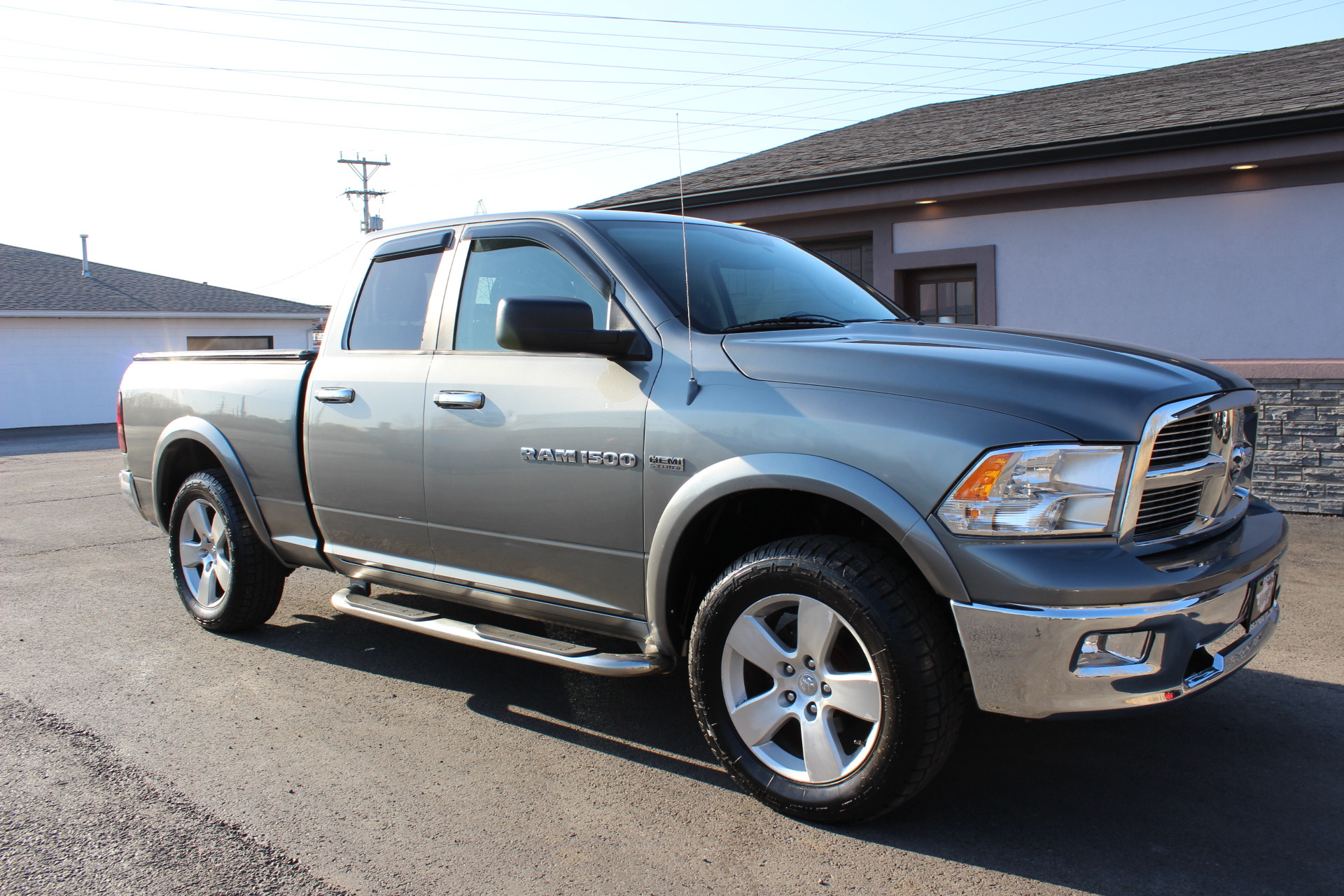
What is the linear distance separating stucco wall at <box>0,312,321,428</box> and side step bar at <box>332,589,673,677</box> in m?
25.5

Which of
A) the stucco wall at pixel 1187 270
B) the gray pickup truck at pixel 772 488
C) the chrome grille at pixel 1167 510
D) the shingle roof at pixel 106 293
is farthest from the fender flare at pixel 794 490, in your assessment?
the shingle roof at pixel 106 293

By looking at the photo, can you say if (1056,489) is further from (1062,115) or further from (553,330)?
(1062,115)

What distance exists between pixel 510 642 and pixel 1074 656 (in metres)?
2.00

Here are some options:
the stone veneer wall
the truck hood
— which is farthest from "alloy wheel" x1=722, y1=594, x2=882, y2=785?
the stone veneer wall

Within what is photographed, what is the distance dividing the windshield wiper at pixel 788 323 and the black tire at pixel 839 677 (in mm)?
832

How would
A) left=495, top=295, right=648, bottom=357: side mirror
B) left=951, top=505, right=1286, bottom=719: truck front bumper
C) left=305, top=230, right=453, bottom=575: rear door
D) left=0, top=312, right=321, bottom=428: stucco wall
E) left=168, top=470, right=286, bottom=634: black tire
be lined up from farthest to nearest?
1. left=0, top=312, right=321, bottom=428: stucco wall
2. left=168, top=470, right=286, bottom=634: black tire
3. left=305, top=230, right=453, bottom=575: rear door
4. left=495, top=295, right=648, bottom=357: side mirror
5. left=951, top=505, right=1286, bottom=719: truck front bumper

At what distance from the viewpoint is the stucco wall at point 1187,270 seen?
28.3ft

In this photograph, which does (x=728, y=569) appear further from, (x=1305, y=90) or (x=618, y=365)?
(x=1305, y=90)

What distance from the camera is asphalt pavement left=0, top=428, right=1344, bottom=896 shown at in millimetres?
2768

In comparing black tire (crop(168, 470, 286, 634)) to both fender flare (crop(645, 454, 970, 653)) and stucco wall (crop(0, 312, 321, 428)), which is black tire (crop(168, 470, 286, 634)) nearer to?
fender flare (crop(645, 454, 970, 653))

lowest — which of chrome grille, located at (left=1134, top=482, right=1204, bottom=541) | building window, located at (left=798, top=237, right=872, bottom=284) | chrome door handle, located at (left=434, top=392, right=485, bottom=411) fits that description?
chrome grille, located at (left=1134, top=482, right=1204, bottom=541)

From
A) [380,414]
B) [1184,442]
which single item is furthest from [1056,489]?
[380,414]

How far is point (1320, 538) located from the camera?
6875mm

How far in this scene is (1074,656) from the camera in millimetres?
2572
